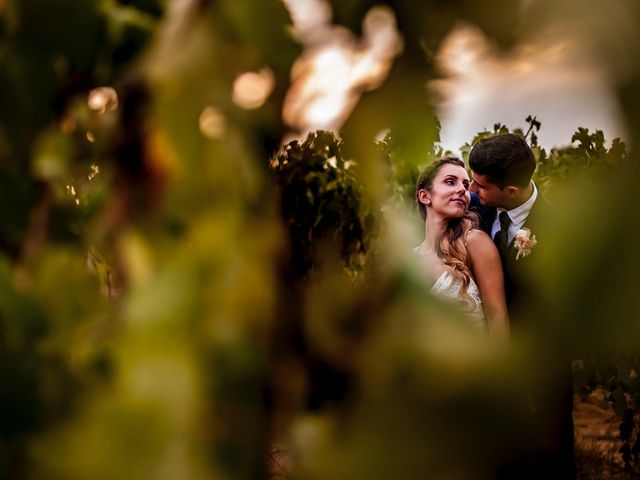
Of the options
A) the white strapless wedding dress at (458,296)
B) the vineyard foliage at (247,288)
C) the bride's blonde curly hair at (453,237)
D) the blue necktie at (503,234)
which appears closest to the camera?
the vineyard foliage at (247,288)

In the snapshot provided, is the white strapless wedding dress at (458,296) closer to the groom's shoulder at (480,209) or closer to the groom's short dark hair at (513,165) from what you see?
the groom's short dark hair at (513,165)

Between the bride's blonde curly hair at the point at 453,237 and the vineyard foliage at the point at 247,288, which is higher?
the bride's blonde curly hair at the point at 453,237

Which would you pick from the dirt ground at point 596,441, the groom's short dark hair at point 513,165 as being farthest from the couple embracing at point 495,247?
the dirt ground at point 596,441

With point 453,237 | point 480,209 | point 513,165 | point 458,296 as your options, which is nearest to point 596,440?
point 480,209

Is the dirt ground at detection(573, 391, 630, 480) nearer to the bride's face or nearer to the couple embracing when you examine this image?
the couple embracing

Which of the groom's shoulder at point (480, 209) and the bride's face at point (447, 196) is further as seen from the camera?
the groom's shoulder at point (480, 209)

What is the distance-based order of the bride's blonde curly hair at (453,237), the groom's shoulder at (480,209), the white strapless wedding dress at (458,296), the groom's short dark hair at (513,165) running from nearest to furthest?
the white strapless wedding dress at (458,296), the groom's short dark hair at (513,165), the bride's blonde curly hair at (453,237), the groom's shoulder at (480,209)

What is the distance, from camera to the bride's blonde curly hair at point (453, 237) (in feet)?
6.21

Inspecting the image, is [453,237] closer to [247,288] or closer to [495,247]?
[495,247]

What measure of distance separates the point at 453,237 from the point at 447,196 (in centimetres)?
14

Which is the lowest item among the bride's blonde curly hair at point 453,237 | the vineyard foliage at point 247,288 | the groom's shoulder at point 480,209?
the vineyard foliage at point 247,288

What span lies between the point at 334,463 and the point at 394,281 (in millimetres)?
104

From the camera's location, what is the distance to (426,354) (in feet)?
1.09

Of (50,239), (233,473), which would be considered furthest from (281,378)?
(50,239)
